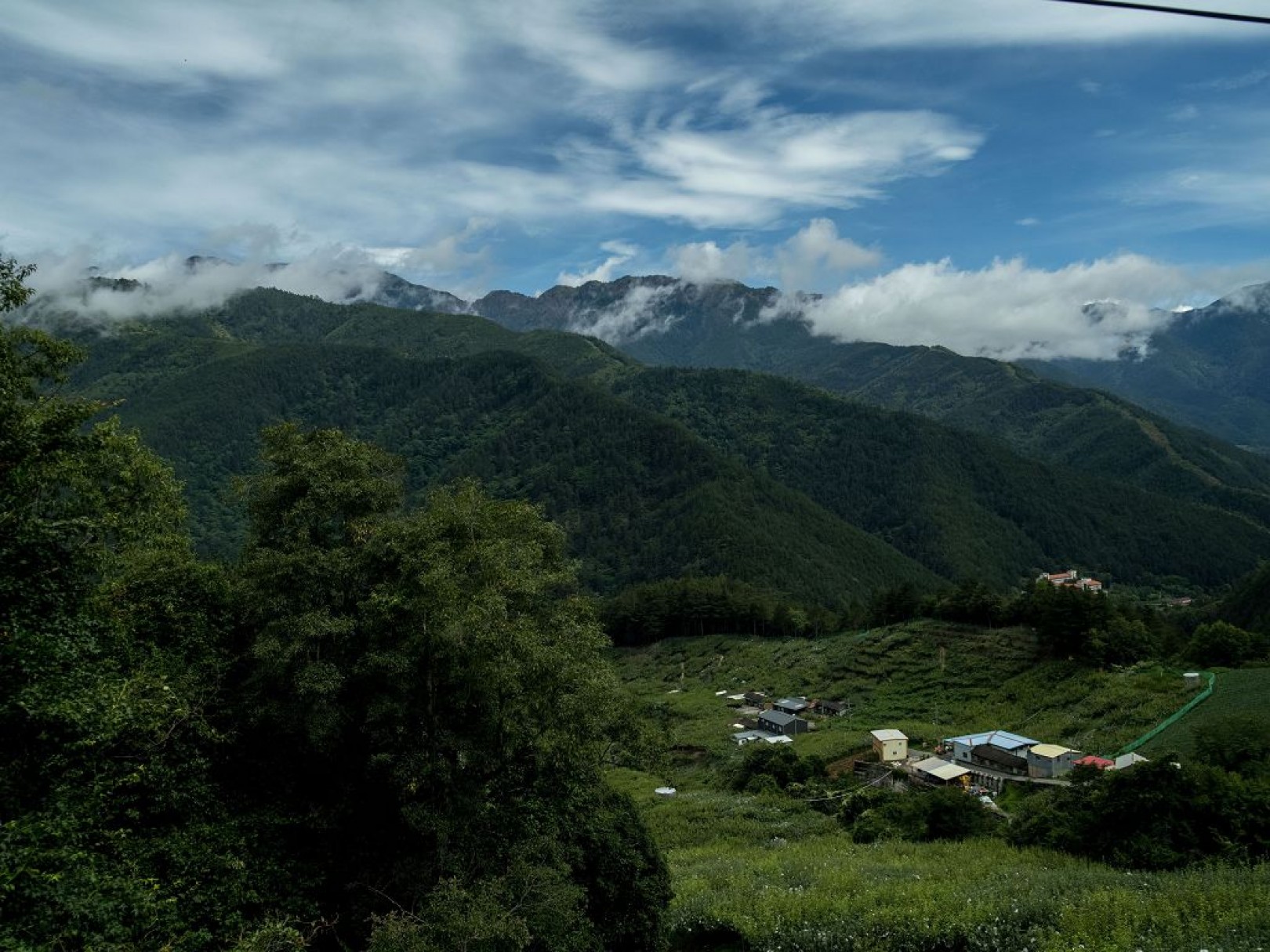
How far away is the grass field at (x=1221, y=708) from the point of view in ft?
109

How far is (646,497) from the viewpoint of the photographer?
200 metres

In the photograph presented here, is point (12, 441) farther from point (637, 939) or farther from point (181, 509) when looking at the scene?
point (637, 939)

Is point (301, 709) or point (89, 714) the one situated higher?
point (89, 714)

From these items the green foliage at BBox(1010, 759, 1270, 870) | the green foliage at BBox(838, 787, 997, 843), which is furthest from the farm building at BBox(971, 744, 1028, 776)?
the green foliage at BBox(1010, 759, 1270, 870)

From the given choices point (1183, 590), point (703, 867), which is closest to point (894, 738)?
point (703, 867)

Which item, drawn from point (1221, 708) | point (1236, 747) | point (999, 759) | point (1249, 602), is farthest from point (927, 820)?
point (1249, 602)

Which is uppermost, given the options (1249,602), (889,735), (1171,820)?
(1171,820)

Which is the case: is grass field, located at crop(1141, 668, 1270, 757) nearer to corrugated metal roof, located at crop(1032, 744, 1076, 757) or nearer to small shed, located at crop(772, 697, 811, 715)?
corrugated metal roof, located at crop(1032, 744, 1076, 757)

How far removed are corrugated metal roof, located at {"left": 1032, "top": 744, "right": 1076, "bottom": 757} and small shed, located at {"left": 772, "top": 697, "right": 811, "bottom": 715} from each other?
86.8 ft

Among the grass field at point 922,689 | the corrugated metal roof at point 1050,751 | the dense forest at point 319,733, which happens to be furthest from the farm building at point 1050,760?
the dense forest at point 319,733

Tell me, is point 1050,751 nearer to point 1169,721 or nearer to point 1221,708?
point 1169,721

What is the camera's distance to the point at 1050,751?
123 feet

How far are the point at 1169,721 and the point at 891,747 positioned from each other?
1436cm

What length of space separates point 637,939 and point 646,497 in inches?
7175
